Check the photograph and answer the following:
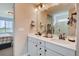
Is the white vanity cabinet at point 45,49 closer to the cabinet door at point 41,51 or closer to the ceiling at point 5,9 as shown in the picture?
the cabinet door at point 41,51

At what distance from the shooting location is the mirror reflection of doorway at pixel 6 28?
1.77 m

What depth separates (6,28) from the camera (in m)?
1.80

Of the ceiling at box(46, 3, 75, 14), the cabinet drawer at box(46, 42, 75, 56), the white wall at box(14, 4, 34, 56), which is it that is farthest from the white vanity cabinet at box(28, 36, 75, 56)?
the ceiling at box(46, 3, 75, 14)

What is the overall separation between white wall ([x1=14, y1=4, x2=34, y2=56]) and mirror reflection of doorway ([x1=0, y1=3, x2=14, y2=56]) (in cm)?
10

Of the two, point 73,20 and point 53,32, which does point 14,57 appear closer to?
point 53,32

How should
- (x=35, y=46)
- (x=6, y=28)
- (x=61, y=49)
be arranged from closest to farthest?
(x=61, y=49)
(x=6, y=28)
(x=35, y=46)

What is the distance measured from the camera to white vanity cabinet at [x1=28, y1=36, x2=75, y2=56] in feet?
5.36

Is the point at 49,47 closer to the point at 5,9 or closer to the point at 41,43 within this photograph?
the point at 41,43

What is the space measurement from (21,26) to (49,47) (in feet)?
2.03

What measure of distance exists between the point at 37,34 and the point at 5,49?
25.8 inches

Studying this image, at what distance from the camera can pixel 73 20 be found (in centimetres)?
189

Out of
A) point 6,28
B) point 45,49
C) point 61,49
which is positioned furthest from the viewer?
point 45,49

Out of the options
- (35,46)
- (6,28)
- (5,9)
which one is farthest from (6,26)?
(35,46)

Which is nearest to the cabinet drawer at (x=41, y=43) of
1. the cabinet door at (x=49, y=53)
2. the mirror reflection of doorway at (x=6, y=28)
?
the cabinet door at (x=49, y=53)
